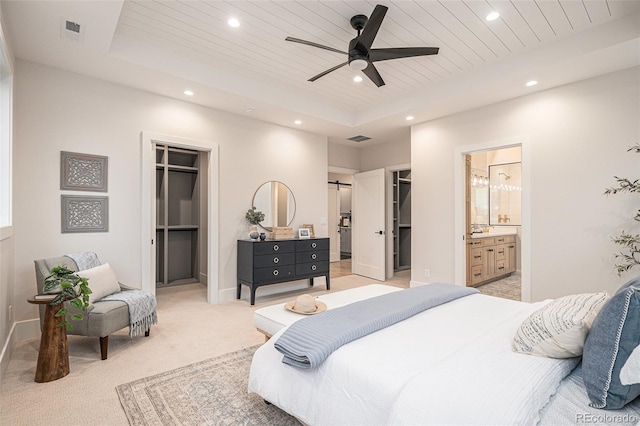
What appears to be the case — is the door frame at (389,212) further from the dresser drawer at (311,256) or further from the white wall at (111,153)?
the white wall at (111,153)

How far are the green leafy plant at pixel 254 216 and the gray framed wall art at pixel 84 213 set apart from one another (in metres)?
1.73

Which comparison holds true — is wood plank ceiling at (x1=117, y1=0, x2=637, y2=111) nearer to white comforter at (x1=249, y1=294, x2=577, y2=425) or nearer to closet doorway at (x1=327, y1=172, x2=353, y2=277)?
white comforter at (x1=249, y1=294, x2=577, y2=425)

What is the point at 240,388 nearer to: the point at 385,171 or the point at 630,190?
the point at 630,190

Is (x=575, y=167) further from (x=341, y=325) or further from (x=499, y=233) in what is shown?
(x=341, y=325)

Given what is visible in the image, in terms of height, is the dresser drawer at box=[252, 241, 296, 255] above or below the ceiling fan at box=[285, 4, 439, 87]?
below

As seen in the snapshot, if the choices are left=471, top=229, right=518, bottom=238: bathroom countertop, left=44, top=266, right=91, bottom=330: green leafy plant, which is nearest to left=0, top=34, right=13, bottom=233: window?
left=44, top=266, right=91, bottom=330: green leafy plant

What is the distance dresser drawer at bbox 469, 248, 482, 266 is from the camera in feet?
16.6

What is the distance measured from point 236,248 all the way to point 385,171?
130 inches

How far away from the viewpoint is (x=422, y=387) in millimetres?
1182

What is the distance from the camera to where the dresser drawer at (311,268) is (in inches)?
188

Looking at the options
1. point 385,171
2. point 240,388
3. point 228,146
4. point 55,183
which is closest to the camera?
point 240,388

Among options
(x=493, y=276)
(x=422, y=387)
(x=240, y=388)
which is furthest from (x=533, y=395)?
(x=493, y=276)

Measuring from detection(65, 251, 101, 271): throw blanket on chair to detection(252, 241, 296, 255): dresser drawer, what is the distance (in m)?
1.74

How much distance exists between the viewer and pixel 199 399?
206 cm
